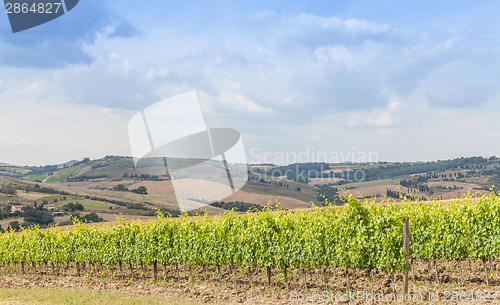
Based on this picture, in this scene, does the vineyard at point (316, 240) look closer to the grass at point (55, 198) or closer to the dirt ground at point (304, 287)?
the dirt ground at point (304, 287)

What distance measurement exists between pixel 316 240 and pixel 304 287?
7.13 feet

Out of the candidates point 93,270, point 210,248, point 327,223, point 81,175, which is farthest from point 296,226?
point 81,175

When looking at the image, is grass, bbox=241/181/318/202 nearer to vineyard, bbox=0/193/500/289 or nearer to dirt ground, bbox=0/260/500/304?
vineyard, bbox=0/193/500/289

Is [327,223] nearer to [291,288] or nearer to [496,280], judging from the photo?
[291,288]

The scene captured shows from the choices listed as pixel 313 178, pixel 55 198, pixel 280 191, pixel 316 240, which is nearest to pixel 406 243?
pixel 316 240

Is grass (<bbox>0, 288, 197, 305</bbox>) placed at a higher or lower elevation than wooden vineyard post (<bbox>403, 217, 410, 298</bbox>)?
lower

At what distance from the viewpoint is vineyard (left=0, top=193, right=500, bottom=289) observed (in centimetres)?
1483

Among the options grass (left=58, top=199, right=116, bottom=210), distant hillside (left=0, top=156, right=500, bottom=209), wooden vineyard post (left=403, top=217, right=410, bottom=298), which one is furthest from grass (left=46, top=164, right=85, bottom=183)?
wooden vineyard post (left=403, top=217, right=410, bottom=298)

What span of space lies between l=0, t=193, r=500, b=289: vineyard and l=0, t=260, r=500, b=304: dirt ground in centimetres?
32

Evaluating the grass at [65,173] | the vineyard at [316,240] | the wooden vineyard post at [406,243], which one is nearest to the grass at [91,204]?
the grass at [65,173]

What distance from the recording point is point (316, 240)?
54.2 feet

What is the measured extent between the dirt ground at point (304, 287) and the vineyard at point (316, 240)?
1.06ft

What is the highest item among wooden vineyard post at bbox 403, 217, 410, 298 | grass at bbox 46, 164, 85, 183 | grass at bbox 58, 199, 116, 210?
grass at bbox 46, 164, 85, 183

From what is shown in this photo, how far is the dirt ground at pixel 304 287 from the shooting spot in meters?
14.3
